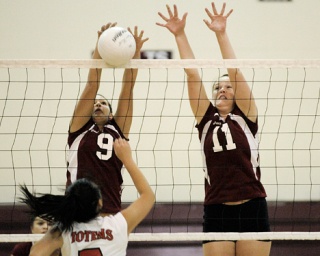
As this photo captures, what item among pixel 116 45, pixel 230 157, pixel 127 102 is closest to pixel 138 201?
pixel 230 157

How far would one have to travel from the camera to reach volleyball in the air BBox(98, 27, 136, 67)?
4234 mm

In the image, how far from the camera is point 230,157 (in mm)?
4375

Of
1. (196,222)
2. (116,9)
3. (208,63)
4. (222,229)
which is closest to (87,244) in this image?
(222,229)

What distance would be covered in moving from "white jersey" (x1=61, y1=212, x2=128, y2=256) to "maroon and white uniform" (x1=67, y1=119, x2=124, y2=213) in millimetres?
1026

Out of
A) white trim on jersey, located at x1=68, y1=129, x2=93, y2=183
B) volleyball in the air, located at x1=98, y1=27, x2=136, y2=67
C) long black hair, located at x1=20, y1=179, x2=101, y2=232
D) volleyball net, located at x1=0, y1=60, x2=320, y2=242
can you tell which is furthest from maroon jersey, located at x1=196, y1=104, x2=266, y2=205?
volleyball net, located at x1=0, y1=60, x2=320, y2=242

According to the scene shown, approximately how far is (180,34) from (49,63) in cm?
100

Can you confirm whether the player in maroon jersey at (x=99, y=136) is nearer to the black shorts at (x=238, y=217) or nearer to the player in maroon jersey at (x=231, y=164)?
the player in maroon jersey at (x=231, y=164)

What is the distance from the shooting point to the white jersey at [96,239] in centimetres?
319

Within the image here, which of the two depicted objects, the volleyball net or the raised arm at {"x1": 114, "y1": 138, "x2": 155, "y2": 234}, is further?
the volleyball net

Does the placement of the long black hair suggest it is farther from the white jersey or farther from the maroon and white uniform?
the maroon and white uniform

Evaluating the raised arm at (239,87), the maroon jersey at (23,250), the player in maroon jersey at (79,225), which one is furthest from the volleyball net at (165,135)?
the player in maroon jersey at (79,225)

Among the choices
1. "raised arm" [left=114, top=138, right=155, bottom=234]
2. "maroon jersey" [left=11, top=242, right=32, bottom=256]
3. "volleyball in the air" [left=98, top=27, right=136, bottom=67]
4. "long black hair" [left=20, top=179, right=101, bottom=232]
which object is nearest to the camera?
"long black hair" [left=20, top=179, right=101, bottom=232]

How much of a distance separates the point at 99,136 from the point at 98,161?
0.20 m

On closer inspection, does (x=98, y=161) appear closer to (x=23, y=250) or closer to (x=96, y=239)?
(x=96, y=239)
